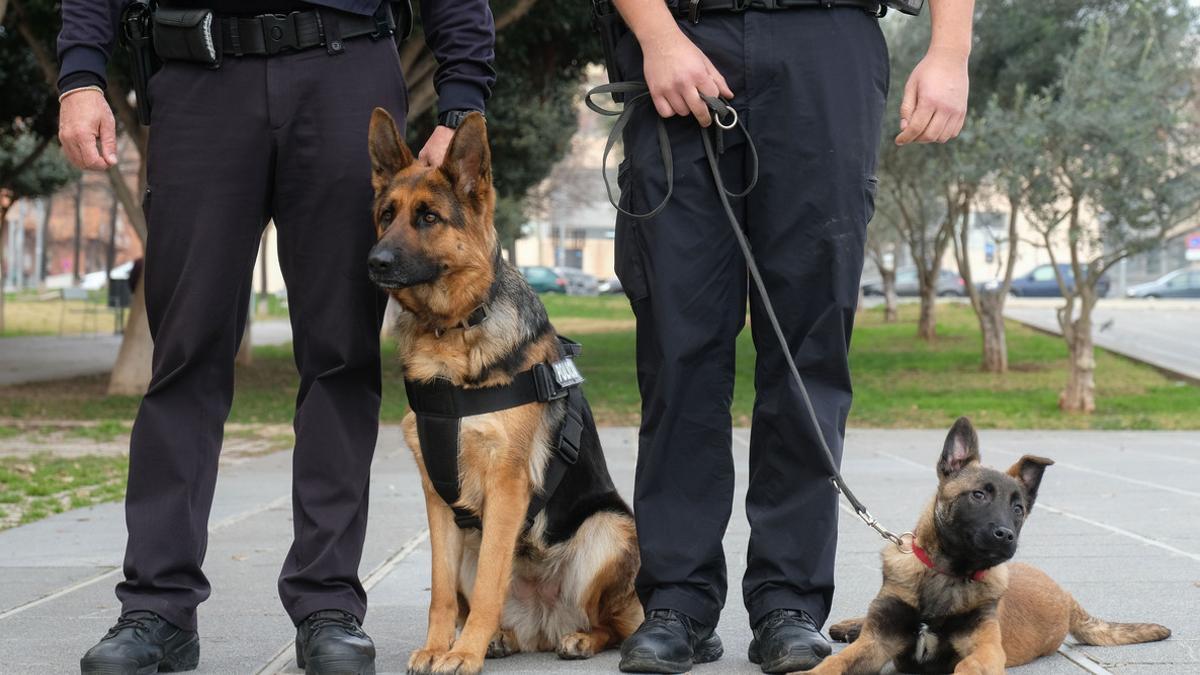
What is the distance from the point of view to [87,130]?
3.59 meters

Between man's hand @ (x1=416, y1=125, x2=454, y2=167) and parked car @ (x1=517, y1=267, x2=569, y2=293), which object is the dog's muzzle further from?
parked car @ (x1=517, y1=267, x2=569, y2=293)

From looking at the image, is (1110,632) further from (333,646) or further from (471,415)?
→ (333,646)

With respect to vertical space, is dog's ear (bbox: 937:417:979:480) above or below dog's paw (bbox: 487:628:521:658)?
above

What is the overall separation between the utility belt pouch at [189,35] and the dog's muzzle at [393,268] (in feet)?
2.24

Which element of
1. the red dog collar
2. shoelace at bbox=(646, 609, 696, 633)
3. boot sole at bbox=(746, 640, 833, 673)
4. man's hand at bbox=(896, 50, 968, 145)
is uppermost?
man's hand at bbox=(896, 50, 968, 145)

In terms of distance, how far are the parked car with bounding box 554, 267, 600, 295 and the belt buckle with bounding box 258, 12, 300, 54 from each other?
60974mm

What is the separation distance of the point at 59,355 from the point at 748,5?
23.4 meters

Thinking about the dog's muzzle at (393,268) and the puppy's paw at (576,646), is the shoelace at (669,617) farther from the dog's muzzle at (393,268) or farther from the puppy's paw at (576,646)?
the dog's muzzle at (393,268)

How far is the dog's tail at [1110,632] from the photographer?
13.2 feet

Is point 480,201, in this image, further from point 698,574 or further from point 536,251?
point 536,251

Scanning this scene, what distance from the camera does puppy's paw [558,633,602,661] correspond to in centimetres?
390

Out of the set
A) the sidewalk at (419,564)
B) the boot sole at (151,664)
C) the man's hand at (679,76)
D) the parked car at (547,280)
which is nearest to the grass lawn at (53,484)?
the sidewalk at (419,564)

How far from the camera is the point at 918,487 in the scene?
330 inches

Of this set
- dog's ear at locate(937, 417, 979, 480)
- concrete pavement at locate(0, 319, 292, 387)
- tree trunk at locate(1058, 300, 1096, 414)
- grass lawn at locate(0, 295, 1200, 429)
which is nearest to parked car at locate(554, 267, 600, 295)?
concrete pavement at locate(0, 319, 292, 387)
